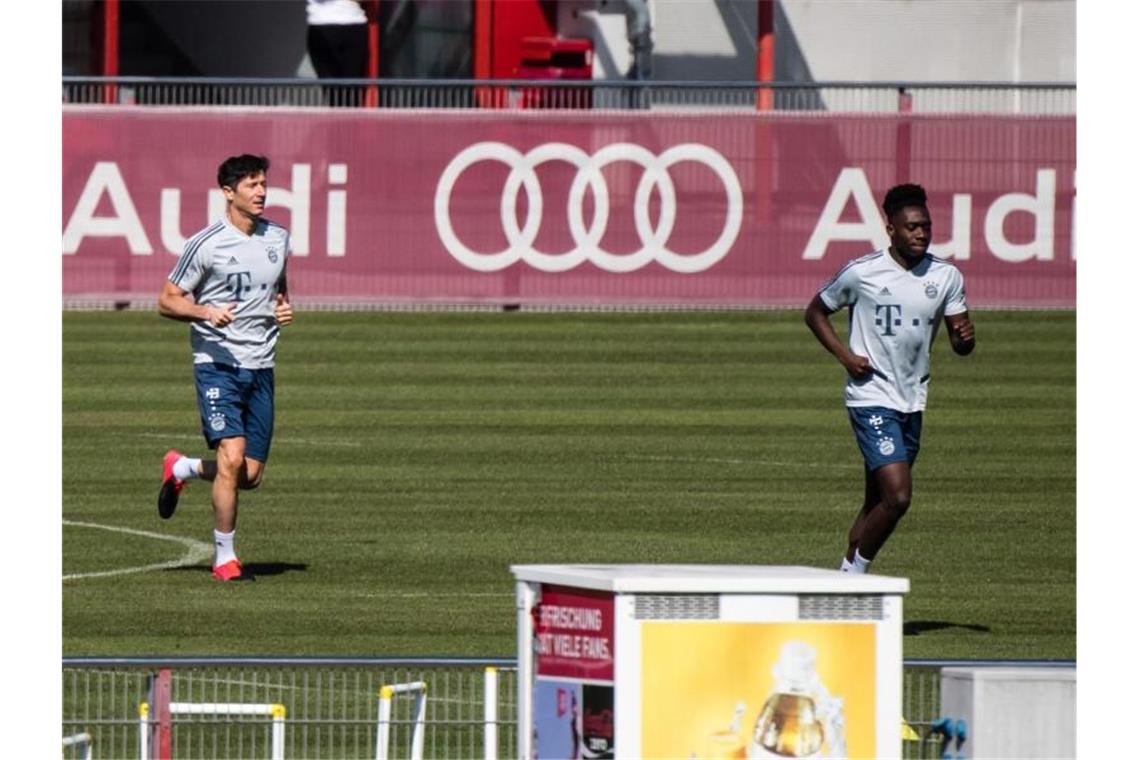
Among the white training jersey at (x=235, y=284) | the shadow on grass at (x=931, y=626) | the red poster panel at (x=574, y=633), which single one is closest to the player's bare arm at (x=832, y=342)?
the shadow on grass at (x=931, y=626)

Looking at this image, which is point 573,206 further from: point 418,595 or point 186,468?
point 418,595

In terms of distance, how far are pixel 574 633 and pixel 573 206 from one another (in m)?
21.0

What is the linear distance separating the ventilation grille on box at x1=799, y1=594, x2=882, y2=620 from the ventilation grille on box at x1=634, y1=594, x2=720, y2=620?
0.21 m

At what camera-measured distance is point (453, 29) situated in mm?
36031

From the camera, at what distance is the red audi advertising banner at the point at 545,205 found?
2691 cm

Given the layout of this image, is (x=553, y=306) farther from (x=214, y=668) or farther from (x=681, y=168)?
(x=214, y=668)

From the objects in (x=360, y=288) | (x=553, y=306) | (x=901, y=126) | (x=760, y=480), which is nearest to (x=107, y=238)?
(x=360, y=288)

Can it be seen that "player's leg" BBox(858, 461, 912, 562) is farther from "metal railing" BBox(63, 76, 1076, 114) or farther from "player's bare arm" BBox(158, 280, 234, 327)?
"metal railing" BBox(63, 76, 1076, 114)

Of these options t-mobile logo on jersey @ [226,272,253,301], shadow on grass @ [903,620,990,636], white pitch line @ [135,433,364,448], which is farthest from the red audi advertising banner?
shadow on grass @ [903,620,990,636]

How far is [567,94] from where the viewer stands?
27.8 metres

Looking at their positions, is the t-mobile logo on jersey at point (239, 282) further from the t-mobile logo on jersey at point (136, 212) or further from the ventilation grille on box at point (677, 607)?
the t-mobile logo on jersey at point (136, 212)

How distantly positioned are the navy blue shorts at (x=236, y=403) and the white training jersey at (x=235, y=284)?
64 mm

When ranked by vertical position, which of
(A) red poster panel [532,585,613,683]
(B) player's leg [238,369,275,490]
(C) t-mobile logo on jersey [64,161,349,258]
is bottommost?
(A) red poster panel [532,585,613,683]

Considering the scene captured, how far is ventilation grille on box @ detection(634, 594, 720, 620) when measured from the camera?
589cm
